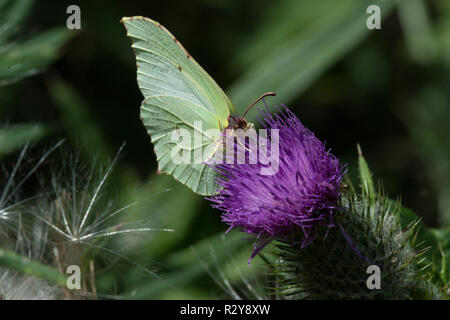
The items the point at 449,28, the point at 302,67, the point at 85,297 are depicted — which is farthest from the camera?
the point at 449,28

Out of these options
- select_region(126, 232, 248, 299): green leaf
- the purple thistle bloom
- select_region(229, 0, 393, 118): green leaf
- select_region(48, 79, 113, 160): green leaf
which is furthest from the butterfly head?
select_region(48, 79, 113, 160): green leaf

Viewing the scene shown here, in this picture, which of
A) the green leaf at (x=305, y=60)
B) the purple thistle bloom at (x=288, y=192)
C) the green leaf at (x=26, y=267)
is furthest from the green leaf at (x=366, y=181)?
the green leaf at (x=26, y=267)

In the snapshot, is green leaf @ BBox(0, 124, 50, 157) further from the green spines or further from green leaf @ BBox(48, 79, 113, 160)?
A: the green spines

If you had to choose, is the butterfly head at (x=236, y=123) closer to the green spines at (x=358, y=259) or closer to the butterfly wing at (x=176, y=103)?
the butterfly wing at (x=176, y=103)

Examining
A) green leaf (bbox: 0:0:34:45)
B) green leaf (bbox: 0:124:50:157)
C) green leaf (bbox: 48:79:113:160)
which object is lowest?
green leaf (bbox: 0:124:50:157)

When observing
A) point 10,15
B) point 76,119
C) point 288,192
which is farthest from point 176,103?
point 76,119

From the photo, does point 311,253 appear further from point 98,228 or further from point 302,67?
point 302,67
